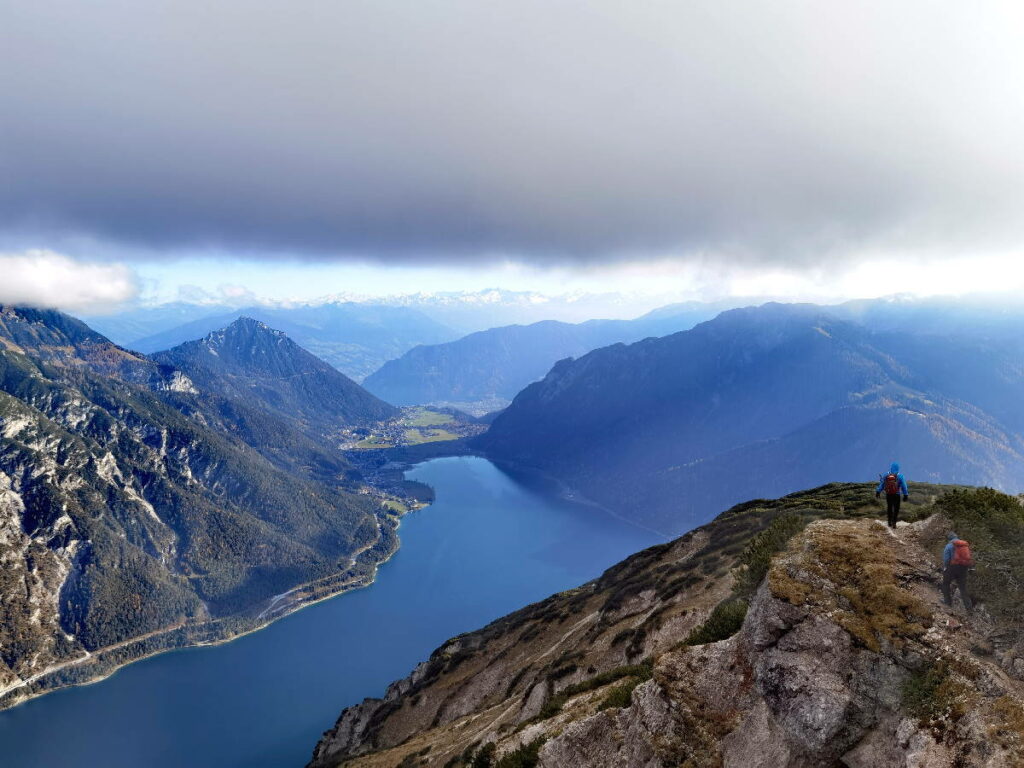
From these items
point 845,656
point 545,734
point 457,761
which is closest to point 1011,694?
point 845,656

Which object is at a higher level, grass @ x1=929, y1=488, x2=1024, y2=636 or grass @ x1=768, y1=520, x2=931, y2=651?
grass @ x1=929, y1=488, x2=1024, y2=636

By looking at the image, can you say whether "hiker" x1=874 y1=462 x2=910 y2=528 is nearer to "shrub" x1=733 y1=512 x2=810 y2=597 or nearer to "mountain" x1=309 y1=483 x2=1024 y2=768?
"mountain" x1=309 y1=483 x2=1024 y2=768

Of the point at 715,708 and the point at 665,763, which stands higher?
the point at 715,708

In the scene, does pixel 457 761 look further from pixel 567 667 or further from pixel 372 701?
pixel 372 701

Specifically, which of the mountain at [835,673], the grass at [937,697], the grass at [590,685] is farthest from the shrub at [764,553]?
the grass at [937,697]

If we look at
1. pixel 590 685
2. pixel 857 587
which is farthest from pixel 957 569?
pixel 590 685

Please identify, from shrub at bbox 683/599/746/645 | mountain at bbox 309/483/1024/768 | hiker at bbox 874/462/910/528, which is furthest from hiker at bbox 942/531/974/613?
shrub at bbox 683/599/746/645

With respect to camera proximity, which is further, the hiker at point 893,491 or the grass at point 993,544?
the hiker at point 893,491

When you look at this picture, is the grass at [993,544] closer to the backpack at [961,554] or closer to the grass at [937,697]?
the backpack at [961,554]

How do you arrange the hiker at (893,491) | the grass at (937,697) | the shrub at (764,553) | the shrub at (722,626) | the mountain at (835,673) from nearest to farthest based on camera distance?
the grass at (937,697) → the mountain at (835,673) → the shrub at (722,626) → the shrub at (764,553) → the hiker at (893,491)
